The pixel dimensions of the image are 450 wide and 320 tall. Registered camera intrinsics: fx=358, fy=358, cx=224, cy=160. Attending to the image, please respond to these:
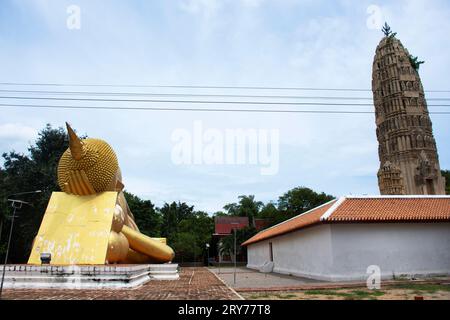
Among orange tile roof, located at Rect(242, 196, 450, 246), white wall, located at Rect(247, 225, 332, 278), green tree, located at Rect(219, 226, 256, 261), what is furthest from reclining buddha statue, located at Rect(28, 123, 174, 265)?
green tree, located at Rect(219, 226, 256, 261)

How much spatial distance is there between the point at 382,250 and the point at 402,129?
34848 millimetres

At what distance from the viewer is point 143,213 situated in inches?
1486

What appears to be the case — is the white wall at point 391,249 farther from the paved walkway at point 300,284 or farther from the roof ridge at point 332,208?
the paved walkway at point 300,284

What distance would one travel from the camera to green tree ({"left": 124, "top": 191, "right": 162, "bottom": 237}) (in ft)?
122

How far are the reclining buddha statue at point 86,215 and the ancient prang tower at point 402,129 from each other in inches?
1539

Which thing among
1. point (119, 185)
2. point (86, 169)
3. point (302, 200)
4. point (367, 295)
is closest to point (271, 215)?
point (302, 200)

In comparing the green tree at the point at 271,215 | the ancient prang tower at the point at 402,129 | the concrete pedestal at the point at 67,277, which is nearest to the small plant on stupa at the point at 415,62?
the ancient prang tower at the point at 402,129

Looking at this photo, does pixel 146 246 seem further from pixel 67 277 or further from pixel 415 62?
pixel 415 62

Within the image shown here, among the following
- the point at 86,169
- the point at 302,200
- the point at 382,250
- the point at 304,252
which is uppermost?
the point at 302,200

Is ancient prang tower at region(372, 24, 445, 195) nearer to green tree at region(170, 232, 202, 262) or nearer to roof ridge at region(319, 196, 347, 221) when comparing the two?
green tree at region(170, 232, 202, 262)

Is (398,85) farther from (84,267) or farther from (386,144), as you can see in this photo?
(84,267)

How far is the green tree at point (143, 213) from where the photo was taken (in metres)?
37.3
